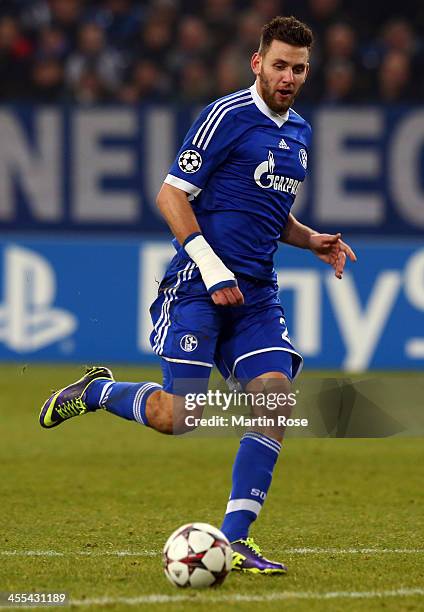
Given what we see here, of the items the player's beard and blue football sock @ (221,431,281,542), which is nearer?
blue football sock @ (221,431,281,542)

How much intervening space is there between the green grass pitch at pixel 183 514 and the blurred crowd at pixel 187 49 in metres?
4.81

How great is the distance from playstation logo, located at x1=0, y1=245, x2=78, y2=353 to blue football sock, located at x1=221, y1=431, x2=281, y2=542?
7.08 metres

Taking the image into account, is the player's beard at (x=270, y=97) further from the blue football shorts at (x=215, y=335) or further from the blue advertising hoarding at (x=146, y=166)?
the blue advertising hoarding at (x=146, y=166)

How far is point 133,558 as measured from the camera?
16.7 ft

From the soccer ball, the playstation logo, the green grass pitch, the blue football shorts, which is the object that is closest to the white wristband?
the blue football shorts

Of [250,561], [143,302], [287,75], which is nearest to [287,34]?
[287,75]

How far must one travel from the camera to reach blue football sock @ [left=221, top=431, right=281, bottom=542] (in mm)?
4926

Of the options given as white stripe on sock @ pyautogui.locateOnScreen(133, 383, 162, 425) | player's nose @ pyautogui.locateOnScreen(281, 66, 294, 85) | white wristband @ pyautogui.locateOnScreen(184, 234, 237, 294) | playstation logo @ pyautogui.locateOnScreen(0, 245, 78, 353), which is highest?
player's nose @ pyautogui.locateOnScreen(281, 66, 294, 85)

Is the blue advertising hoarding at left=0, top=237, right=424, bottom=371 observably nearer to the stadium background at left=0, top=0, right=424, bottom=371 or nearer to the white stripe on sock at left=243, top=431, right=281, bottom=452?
the stadium background at left=0, top=0, right=424, bottom=371

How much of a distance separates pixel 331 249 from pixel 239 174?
60cm

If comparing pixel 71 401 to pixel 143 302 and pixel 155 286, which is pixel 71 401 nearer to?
pixel 143 302

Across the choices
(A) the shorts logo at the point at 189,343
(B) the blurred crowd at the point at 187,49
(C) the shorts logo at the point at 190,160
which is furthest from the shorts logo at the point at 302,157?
→ (B) the blurred crowd at the point at 187,49

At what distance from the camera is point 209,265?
4.96 metres

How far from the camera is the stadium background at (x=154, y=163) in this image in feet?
38.9
